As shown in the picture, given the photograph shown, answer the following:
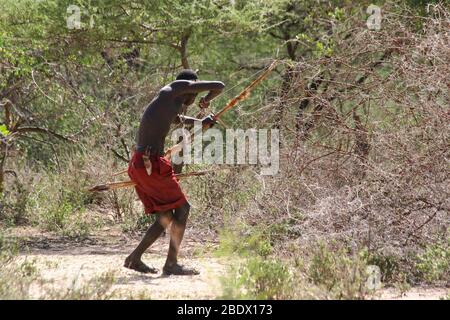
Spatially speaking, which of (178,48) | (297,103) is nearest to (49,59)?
(178,48)

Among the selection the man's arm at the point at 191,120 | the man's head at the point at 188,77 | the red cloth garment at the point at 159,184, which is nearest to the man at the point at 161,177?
the red cloth garment at the point at 159,184

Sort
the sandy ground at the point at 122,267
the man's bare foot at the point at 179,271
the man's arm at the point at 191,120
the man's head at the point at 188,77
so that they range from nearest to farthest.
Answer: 1. the sandy ground at the point at 122,267
2. the man's bare foot at the point at 179,271
3. the man's head at the point at 188,77
4. the man's arm at the point at 191,120

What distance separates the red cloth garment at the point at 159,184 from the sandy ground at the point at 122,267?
0.63m

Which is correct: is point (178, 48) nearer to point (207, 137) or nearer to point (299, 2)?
point (207, 137)

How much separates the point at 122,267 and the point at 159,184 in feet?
3.14

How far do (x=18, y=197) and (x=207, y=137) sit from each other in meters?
2.64

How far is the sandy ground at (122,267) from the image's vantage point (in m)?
6.07

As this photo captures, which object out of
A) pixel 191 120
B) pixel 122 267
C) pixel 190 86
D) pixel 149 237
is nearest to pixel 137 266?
pixel 149 237

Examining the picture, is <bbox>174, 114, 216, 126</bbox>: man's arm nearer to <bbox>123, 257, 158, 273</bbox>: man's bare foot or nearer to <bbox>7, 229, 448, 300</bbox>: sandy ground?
<bbox>7, 229, 448, 300</bbox>: sandy ground

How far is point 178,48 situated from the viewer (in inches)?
421

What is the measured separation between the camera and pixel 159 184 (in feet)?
23.0

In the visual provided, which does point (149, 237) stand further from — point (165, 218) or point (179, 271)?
point (179, 271)

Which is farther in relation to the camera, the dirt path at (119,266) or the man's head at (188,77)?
the man's head at (188,77)

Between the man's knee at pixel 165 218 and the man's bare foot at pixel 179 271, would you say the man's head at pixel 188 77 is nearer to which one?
the man's knee at pixel 165 218
